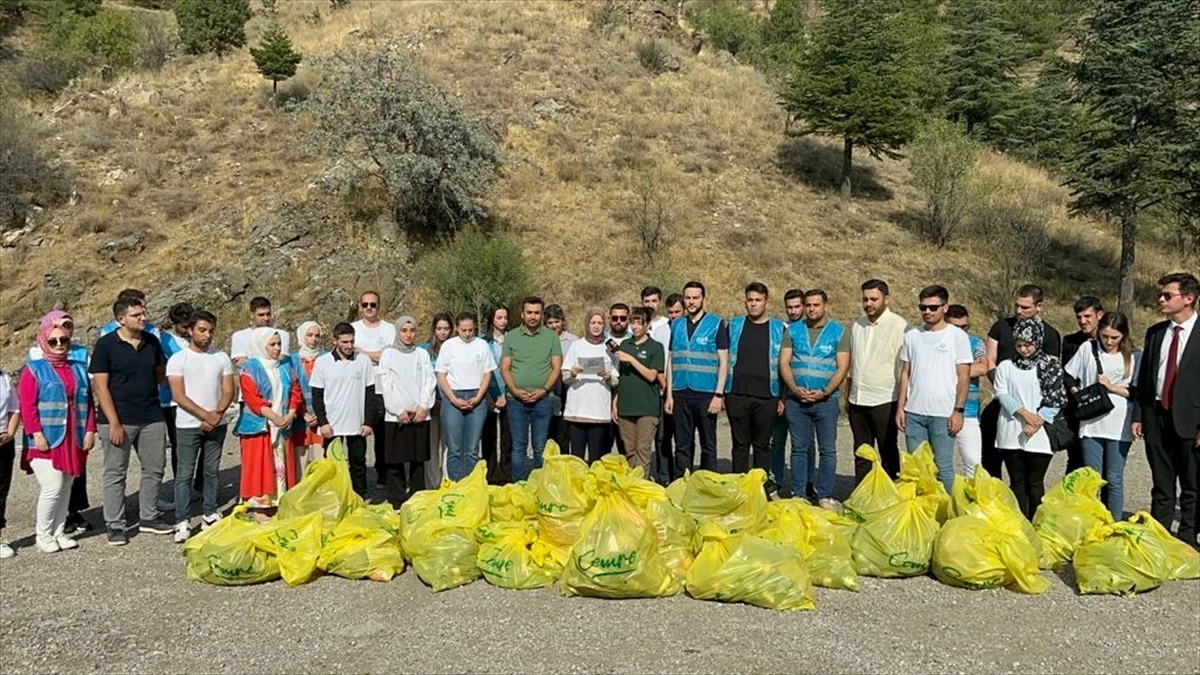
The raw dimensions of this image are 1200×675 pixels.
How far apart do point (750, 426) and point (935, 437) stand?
4.58 ft

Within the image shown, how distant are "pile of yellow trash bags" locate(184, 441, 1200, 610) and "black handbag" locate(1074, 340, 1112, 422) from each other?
611mm

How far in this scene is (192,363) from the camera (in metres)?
5.86

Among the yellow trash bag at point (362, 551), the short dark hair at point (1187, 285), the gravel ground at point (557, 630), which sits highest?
the short dark hair at point (1187, 285)

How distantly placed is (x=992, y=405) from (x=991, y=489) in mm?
1338

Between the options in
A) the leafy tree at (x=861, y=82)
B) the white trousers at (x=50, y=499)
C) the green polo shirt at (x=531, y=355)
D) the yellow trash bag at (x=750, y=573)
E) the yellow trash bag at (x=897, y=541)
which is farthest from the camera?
the leafy tree at (x=861, y=82)

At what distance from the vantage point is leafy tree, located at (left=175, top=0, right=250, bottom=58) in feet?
94.6

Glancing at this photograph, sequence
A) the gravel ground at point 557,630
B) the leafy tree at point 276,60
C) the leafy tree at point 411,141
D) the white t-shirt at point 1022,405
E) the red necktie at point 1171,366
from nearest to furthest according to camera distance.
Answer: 1. the gravel ground at point 557,630
2. the red necktie at point 1171,366
3. the white t-shirt at point 1022,405
4. the leafy tree at point 411,141
5. the leafy tree at point 276,60

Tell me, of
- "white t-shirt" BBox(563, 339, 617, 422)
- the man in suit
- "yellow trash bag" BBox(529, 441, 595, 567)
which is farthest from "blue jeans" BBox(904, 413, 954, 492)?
"yellow trash bag" BBox(529, 441, 595, 567)

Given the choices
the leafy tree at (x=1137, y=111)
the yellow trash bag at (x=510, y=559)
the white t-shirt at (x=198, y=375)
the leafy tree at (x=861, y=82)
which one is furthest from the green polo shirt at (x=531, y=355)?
the leafy tree at (x=861, y=82)

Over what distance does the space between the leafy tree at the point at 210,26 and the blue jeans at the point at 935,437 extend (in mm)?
30227

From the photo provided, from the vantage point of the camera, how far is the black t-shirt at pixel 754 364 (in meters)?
6.27

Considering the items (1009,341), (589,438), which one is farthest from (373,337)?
(1009,341)

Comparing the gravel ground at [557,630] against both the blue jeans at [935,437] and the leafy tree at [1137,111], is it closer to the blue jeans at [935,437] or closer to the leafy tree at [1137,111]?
the blue jeans at [935,437]

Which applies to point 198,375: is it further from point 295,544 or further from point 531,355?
point 531,355
